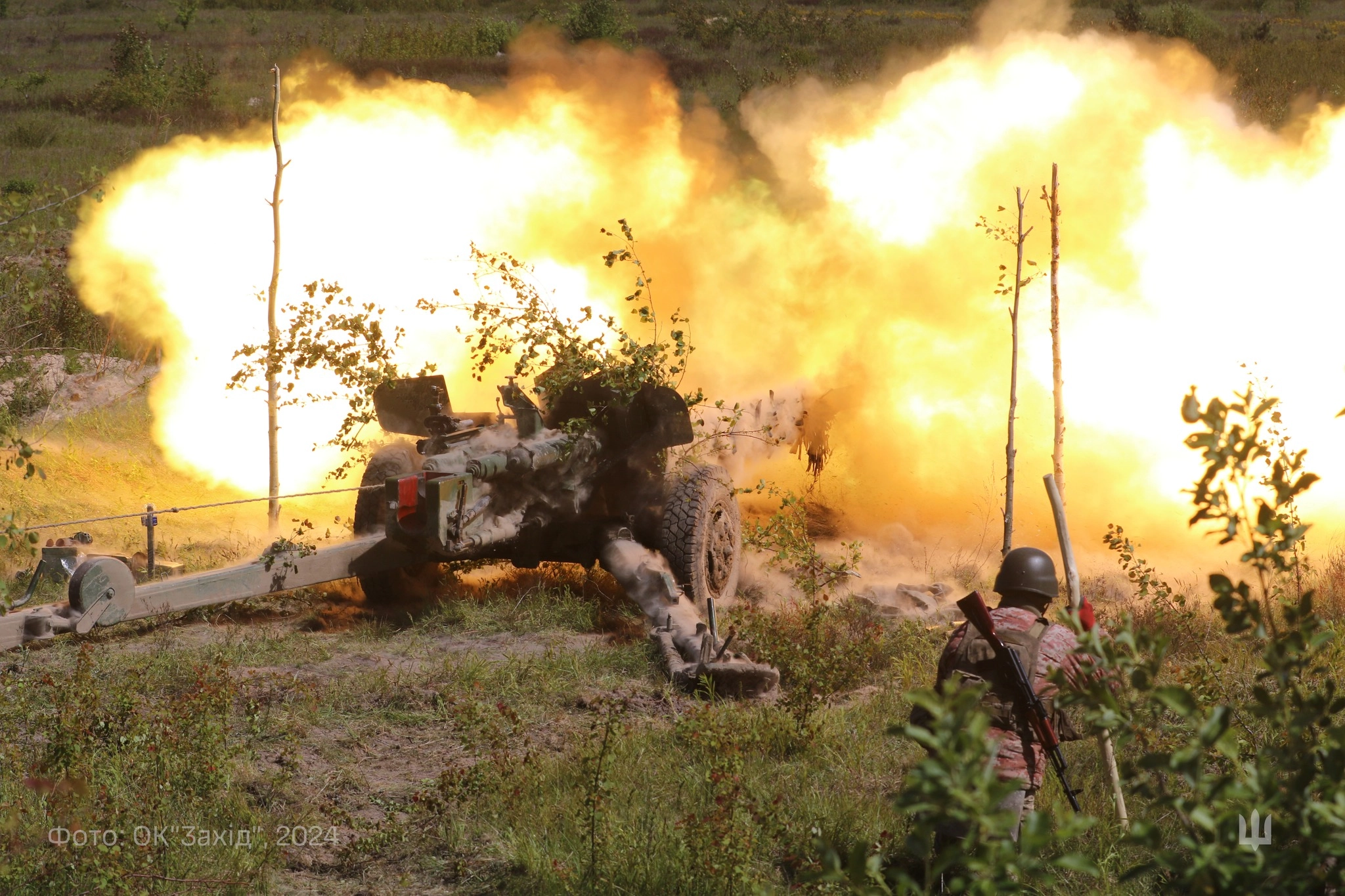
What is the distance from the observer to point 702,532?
1047cm

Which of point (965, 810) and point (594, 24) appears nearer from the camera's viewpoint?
point (965, 810)

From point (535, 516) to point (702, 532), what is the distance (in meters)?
1.29

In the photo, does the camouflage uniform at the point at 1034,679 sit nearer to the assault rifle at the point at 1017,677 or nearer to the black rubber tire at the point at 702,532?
the assault rifle at the point at 1017,677

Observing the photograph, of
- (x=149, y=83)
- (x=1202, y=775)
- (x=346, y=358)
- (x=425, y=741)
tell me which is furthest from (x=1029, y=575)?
(x=149, y=83)

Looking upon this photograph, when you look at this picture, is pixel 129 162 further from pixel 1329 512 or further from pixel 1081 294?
pixel 1329 512

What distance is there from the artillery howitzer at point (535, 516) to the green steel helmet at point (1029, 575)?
3058mm

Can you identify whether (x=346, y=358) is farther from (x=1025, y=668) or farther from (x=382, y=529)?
(x=1025, y=668)

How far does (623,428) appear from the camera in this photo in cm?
1058

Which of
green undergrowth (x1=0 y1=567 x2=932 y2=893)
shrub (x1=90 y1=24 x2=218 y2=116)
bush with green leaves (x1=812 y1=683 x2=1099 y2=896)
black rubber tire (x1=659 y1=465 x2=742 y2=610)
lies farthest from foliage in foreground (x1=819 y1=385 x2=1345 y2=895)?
shrub (x1=90 y1=24 x2=218 y2=116)

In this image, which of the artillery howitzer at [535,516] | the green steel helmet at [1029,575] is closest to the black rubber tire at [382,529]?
the artillery howitzer at [535,516]

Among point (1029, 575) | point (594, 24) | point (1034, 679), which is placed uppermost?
point (594, 24)

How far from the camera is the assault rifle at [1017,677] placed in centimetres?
538

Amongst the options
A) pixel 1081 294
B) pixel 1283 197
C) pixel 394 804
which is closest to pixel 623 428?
pixel 394 804

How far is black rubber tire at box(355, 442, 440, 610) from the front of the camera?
429 inches
